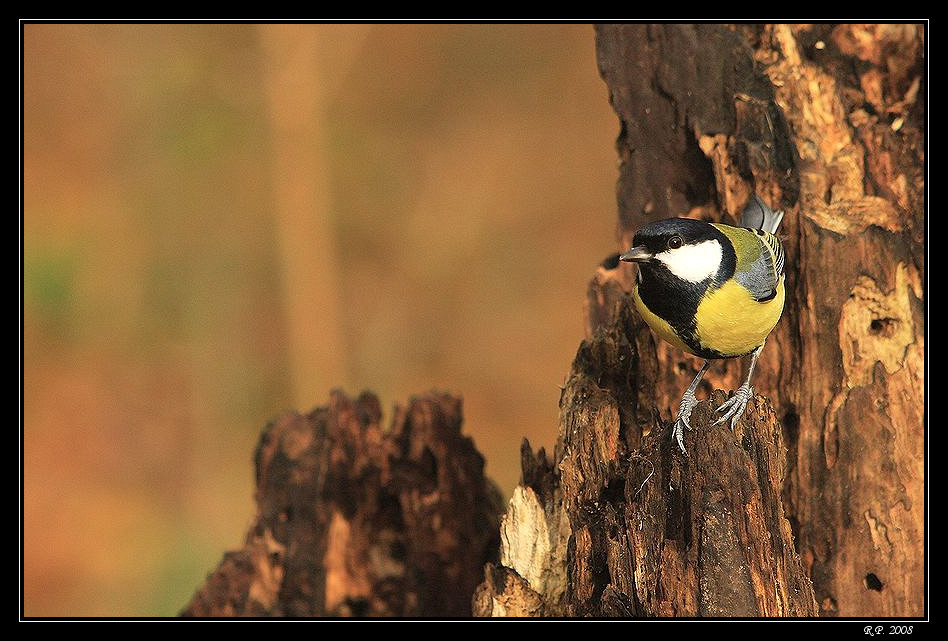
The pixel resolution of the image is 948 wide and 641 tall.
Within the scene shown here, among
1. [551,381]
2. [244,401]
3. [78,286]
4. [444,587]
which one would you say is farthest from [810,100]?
[78,286]

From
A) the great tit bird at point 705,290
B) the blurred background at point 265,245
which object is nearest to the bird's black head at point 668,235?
the great tit bird at point 705,290

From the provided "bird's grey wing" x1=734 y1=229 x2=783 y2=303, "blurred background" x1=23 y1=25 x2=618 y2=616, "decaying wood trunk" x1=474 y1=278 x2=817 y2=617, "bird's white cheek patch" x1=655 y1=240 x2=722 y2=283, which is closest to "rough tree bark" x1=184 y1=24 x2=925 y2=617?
"decaying wood trunk" x1=474 y1=278 x2=817 y2=617

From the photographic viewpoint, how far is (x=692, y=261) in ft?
8.91

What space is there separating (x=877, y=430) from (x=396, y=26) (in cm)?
457

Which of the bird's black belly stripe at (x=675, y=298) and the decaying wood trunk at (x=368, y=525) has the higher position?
the bird's black belly stripe at (x=675, y=298)

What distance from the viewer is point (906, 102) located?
3.18 metres

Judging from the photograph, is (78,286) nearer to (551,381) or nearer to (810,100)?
(551,381)

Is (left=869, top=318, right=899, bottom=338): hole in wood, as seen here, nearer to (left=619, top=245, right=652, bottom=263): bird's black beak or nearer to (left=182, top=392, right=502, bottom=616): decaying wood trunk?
(left=619, top=245, right=652, bottom=263): bird's black beak

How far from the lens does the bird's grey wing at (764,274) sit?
2.75 metres

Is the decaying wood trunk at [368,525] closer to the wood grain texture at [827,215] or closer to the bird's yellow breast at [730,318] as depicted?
the wood grain texture at [827,215]

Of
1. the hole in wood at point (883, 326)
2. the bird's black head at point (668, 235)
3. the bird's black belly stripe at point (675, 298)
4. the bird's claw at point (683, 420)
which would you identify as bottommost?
the bird's claw at point (683, 420)

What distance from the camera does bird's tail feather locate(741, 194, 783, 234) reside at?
3.08 meters

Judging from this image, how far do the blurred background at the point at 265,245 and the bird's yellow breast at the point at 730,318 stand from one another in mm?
3367

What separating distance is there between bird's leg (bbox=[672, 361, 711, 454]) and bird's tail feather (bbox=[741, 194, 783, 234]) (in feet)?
1.69
